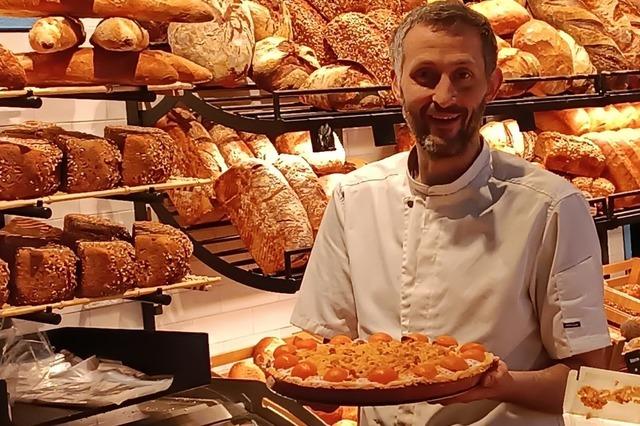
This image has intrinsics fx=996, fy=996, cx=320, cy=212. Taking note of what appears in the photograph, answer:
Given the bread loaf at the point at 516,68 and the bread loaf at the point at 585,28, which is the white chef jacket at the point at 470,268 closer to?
the bread loaf at the point at 516,68

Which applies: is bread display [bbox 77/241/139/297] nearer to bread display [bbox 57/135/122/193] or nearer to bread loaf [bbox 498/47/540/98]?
bread display [bbox 57/135/122/193]

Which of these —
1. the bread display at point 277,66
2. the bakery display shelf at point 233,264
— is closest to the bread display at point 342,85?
the bread display at point 277,66

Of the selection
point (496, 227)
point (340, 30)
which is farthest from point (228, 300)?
point (496, 227)

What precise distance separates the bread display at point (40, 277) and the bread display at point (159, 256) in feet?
0.60

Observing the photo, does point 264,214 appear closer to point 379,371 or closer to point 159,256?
point 159,256

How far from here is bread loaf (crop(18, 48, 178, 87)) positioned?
7.08ft

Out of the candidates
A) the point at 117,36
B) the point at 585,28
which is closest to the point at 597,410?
the point at 117,36

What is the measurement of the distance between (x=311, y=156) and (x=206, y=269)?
468 mm

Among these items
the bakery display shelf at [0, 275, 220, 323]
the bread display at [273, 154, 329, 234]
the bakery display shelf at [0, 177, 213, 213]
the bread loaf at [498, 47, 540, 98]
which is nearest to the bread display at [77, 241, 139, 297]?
the bakery display shelf at [0, 275, 220, 323]

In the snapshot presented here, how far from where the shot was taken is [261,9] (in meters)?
2.90

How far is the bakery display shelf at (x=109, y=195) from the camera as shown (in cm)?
198

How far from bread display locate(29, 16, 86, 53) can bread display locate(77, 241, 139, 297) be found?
Result: 43 centimetres

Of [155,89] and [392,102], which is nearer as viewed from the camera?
[155,89]

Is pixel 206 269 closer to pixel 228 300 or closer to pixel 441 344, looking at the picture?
pixel 228 300
